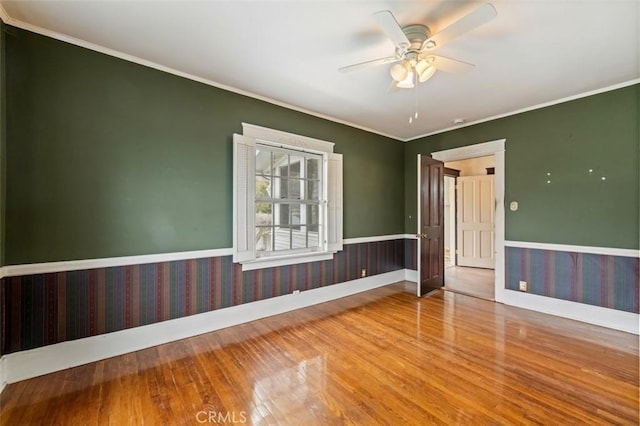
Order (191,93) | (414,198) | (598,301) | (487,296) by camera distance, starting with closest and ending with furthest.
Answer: (191,93) → (598,301) → (487,296) → (414,198)

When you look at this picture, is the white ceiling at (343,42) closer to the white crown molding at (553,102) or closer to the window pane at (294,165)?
the white crown molding at (553,102)

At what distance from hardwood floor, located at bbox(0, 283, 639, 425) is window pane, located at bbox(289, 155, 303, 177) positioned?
1.90 meters

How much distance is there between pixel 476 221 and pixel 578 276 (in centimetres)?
306

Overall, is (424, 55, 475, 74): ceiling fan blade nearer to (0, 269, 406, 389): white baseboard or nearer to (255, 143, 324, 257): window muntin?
(255, 143, 324, 257): window muntin

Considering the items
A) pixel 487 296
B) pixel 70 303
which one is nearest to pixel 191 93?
pixel 70 303

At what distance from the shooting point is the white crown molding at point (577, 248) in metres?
2.91

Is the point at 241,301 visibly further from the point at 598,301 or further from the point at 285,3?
the point at 598,301

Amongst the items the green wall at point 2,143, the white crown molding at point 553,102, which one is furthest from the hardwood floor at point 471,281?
the green wall at point 2,143

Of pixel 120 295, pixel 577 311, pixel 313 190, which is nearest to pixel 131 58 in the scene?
pixel 120 295

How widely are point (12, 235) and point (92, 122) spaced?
1049mm

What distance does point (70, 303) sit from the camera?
7.23 feet

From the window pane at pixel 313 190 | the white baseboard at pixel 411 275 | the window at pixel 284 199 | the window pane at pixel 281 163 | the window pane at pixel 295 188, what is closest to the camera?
the window at pixel 284 199

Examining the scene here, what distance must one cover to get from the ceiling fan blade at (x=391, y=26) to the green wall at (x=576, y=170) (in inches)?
109

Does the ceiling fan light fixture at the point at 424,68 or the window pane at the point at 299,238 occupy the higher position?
the ceiling fan light fixture at the point at 424,68
